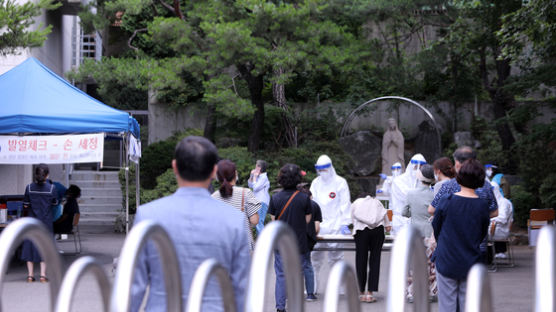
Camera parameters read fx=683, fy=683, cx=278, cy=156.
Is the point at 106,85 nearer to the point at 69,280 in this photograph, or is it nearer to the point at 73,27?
the point at 73,27

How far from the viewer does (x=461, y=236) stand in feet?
17.5

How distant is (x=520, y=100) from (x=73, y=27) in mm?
15745

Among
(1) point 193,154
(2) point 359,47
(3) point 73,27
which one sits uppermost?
(3) point 73,27

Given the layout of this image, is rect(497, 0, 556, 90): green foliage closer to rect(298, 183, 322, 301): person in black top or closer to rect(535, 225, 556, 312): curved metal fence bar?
rect(298, 183, 322, 301): person in black top

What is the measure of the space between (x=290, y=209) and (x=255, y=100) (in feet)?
41.1

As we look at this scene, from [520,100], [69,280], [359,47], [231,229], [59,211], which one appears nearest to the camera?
[69,280]

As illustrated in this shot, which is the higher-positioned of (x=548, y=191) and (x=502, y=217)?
(x=548, y=191)

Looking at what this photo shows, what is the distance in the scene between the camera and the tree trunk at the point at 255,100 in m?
19.2

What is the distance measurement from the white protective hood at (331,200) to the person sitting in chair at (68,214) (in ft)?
17.1

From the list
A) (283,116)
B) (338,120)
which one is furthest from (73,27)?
(338,120)

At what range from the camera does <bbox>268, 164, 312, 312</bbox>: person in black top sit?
7.62m

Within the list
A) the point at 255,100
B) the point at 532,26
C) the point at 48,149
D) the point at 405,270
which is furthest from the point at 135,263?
the point at 255,100

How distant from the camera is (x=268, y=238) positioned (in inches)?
105

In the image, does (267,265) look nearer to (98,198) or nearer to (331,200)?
(331,200)
